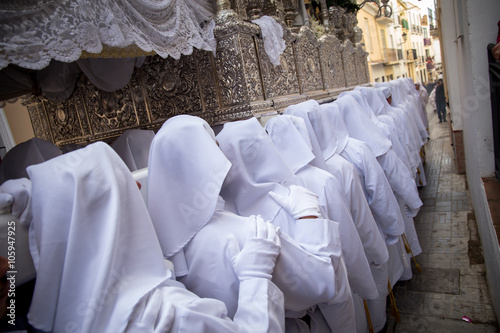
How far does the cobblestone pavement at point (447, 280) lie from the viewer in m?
3.31

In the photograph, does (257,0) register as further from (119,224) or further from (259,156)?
(119,224)

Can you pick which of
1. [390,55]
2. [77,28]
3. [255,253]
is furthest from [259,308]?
[390,55]

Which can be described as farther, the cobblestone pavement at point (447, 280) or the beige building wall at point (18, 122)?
the beige building wall at point (18, 122)

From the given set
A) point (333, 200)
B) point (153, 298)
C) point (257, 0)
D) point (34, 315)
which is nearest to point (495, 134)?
point (333, 200)

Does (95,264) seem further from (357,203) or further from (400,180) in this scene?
(400,180)

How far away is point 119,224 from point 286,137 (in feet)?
5.60

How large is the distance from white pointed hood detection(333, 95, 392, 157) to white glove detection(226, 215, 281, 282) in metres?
2.68

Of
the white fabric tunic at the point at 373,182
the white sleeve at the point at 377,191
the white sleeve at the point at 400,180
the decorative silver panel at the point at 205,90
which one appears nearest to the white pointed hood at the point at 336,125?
the white fabric tunic at the point at 373,182

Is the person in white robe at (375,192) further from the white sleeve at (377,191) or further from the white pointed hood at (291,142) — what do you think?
the white pointed hood at (291,142)

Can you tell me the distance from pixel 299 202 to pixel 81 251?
4.03 ft

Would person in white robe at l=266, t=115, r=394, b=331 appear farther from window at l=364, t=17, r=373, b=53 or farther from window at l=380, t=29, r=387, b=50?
window at l=380, t=29, r=387, b=50

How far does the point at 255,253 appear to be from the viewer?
1.52 meters

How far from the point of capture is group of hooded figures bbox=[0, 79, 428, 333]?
118 centimetres

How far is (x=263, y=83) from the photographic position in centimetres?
493
